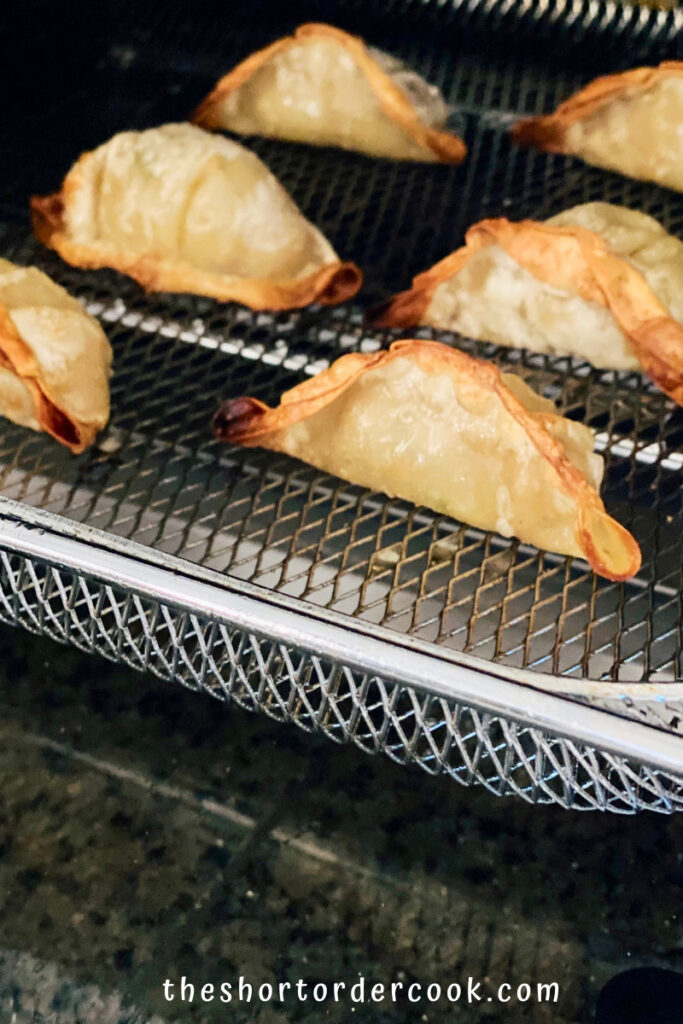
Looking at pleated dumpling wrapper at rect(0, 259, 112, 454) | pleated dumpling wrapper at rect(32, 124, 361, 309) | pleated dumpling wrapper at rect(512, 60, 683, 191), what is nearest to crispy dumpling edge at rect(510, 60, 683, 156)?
pleated dumpling wrapper at rect(512, 60, 683, 191)

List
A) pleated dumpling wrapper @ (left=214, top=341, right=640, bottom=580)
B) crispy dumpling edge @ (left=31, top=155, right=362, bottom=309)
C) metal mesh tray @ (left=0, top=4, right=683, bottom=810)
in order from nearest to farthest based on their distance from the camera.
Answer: metal mesh tray @ (left=0, top=4, right=683, bottom=810), pleated dumpling wrapper @ (left=214, top=341, right=640, bottom=580), crispy dumpling edge @ (left=31, top=155, right=362, bottom=309)

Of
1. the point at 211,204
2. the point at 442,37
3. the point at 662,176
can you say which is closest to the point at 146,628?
the point at 211,204

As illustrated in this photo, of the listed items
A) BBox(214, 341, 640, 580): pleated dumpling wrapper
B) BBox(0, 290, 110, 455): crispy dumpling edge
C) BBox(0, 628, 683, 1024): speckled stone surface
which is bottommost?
BBox(0, 628, 683, 1024): speckled stone surface

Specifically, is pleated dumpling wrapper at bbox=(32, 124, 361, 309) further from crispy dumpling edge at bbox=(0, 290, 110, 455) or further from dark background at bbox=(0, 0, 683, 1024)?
dark background at bbox=(0, 0, 683, 1024)

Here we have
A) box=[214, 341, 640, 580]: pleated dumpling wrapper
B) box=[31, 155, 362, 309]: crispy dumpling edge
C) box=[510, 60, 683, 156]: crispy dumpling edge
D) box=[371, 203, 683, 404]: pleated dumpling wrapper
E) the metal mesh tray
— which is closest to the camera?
the metal mesh tray

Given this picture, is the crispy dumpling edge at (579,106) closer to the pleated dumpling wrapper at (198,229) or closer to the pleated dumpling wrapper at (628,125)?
the pleated dumpling wrapper at (628,125)

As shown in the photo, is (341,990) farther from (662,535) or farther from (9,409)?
(9,409)

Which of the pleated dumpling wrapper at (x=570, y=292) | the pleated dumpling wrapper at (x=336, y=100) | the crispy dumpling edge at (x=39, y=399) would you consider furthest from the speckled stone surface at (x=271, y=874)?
the pleated dumpling wrapper at (x=336, y=100)
